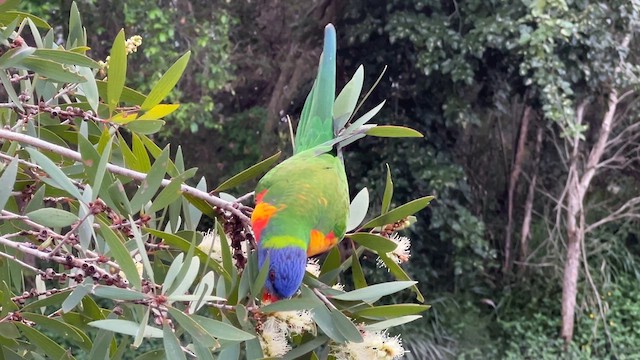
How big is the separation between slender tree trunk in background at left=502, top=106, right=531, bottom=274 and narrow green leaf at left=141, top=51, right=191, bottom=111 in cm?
308

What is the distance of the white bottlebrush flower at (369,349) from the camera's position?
0.63m

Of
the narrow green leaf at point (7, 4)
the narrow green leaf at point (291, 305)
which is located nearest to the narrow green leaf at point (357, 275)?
the narrow green leaf at point (291, 305)

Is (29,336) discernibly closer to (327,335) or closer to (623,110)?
(327,335)

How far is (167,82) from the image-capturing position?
0.75 metres

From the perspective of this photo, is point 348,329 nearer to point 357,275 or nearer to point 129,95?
point 357,275

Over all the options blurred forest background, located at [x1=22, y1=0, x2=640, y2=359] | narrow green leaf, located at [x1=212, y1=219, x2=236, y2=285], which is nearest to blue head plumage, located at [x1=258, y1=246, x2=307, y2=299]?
narrow green leaf, located at [x1=212, y1=219, x2=236, y2=285]

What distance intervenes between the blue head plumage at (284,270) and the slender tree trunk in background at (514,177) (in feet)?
9.98

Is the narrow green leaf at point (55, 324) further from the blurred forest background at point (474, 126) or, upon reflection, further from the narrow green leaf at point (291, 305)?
the blurred forest background at point (474, 126)

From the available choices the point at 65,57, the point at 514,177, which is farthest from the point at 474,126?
the point at 65,57

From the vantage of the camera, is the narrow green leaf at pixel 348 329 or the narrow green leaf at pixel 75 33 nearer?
the narrow green leaf at pixel 348 329

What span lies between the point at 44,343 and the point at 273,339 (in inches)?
10.9

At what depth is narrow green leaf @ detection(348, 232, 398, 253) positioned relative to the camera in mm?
707

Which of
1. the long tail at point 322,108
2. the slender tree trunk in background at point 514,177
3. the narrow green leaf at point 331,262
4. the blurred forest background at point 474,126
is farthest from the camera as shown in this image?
the slender tree trunk in background at point 514,177

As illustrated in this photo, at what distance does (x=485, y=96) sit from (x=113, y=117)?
2447 mm
